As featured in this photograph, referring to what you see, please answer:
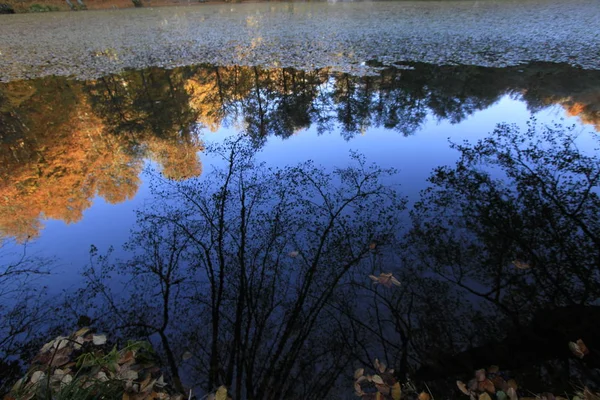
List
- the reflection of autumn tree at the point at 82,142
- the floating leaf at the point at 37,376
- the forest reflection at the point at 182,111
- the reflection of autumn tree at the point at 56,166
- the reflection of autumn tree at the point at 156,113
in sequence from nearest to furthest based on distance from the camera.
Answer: the floating leaf at the point at 37,376
the reflection of autumn tree at the point at 56,166
the reflection of autumn tree at the point at 82,142
the forest reflection at the point at 182,111
the reflection of autumn tree at the point at 156,113

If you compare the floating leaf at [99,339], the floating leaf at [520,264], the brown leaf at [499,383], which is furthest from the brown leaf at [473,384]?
the floating leaf at [99,339]

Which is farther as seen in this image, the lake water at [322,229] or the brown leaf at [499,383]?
the lake water at [322,229]

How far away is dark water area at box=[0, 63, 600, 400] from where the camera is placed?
120 inches

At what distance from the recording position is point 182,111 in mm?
8477

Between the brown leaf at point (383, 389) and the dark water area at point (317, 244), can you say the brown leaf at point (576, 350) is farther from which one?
the brown leaf at point (383, 389)

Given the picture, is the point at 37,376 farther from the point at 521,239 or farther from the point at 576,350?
the point at 521,239

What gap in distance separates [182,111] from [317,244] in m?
6.29

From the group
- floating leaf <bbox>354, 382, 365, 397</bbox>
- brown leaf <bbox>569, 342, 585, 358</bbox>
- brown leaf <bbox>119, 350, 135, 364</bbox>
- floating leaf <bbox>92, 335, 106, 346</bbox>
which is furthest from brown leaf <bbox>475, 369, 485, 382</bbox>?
floating leaf <bbox>92, 335, 106, 346</bbox>

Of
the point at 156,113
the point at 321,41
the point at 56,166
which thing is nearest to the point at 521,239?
the point at 56,166

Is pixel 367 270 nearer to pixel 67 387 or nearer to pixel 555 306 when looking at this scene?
pixel 555 306

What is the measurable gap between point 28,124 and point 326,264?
8.99 meters

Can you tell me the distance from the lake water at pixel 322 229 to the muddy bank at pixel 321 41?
296cm

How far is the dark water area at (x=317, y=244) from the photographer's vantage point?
3059 mm

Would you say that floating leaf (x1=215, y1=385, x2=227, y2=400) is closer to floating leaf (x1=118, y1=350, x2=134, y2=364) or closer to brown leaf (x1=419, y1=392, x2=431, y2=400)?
floating leaf (x1=118, y1=350, x2=134, y2=364)
